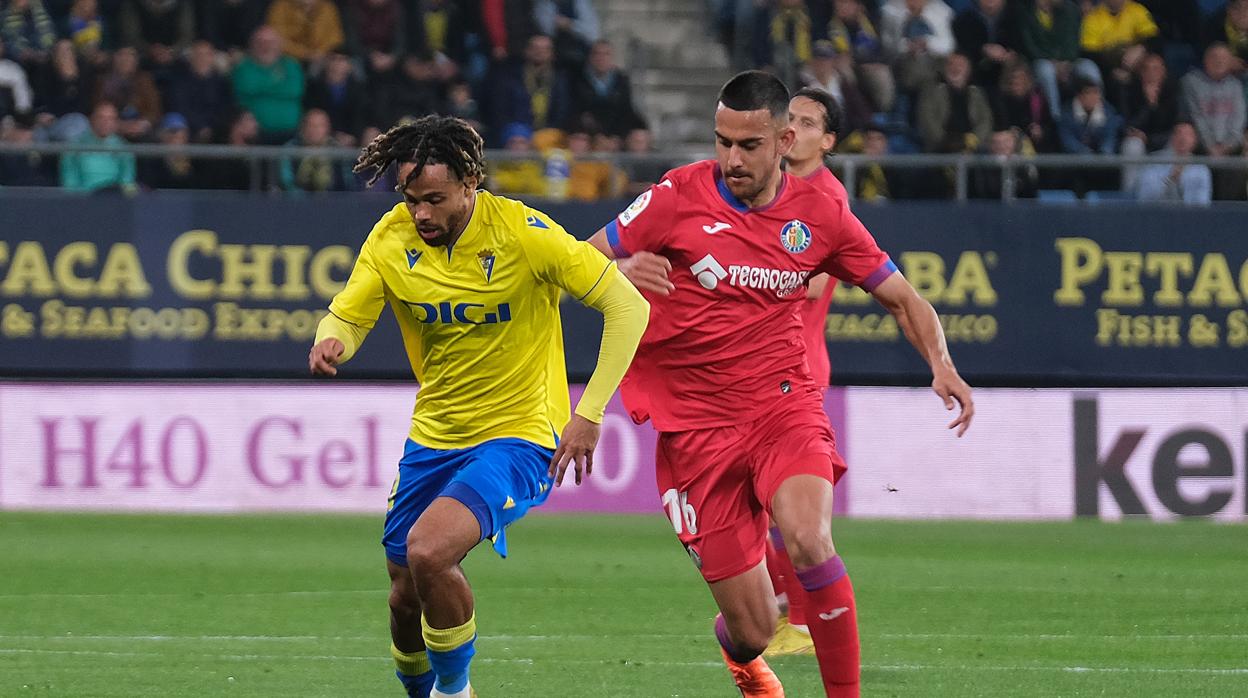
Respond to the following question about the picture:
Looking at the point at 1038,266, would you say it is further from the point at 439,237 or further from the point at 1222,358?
the point at 439,237

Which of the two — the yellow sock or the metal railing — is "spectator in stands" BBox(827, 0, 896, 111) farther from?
the yellow sock

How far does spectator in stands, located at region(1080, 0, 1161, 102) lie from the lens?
1822 cm

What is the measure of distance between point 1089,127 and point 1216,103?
108cm

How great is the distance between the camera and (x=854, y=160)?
16.1m

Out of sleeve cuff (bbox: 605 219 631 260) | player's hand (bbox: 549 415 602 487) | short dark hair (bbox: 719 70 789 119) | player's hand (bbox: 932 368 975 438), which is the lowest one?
player's hand (bbox: 549 415 602 487)

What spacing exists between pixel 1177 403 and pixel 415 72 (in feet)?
22.1

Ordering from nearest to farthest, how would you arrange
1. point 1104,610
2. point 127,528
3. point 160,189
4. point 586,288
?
point 586,288 → point 1104,610 → point 127,528 → point 160,189

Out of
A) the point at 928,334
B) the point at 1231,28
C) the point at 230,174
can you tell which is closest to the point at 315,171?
the point at 230,174

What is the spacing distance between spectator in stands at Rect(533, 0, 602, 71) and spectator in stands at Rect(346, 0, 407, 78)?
1.20 m

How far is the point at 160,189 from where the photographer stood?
→ 1620cm

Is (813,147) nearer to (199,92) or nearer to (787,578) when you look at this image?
(787,578)

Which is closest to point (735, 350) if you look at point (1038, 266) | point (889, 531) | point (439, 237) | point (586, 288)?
point (586, 288)

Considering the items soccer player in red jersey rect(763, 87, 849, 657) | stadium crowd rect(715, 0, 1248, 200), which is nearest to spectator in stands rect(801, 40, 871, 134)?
stadium crowd rect(715, 0, 1248, 200)

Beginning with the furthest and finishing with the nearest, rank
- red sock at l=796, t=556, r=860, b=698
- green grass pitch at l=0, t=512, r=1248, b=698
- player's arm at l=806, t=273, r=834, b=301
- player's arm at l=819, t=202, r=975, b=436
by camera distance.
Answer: player's arm at l=806, t=273, r=834, b=301 → green grass pitch at l=0, t=512, r=1248, b=698 → player's arm at l=819, t=202, r=975, b=436 → red sock at l=796, t=556, r=860, b=698
